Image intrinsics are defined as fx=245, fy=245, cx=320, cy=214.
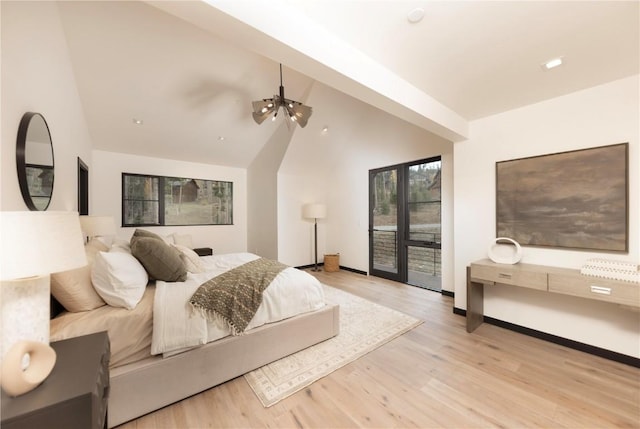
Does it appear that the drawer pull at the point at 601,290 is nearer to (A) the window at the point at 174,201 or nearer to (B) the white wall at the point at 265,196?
(B) the white wall at the point at 265,196

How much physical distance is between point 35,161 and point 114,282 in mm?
938

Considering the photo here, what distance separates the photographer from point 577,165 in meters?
2.27

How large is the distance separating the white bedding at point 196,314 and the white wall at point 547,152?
81.4 inches

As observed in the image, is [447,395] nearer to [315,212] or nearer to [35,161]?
[35,161]

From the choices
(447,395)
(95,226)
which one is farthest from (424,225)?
(95,226)

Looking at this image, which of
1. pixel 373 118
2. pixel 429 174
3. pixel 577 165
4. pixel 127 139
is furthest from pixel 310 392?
pixel 127 139

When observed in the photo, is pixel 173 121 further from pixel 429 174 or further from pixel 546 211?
pixel 546 211

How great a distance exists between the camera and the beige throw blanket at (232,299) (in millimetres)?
1818

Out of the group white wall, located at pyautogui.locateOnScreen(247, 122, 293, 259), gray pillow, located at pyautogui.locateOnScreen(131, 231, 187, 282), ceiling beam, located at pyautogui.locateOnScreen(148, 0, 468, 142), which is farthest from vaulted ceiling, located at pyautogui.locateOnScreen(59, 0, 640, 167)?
gray pillow, located at pyautogui.locateOnScreen(131, 231, 187, 282)

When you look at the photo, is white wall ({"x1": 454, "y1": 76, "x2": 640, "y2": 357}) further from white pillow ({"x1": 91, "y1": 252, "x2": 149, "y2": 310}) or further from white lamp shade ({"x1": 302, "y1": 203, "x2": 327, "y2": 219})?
white pillow ({"x1": 91, "y1": 252, "x2": 149, "y2": 310})

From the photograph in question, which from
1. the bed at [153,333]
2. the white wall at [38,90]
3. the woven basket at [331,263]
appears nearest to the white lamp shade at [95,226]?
the white wall at [38,90]

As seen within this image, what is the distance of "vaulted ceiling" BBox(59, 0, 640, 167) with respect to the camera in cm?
135

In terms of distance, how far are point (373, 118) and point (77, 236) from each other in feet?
13.2

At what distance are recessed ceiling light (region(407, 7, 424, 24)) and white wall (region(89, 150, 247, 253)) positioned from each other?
4.85 meters
